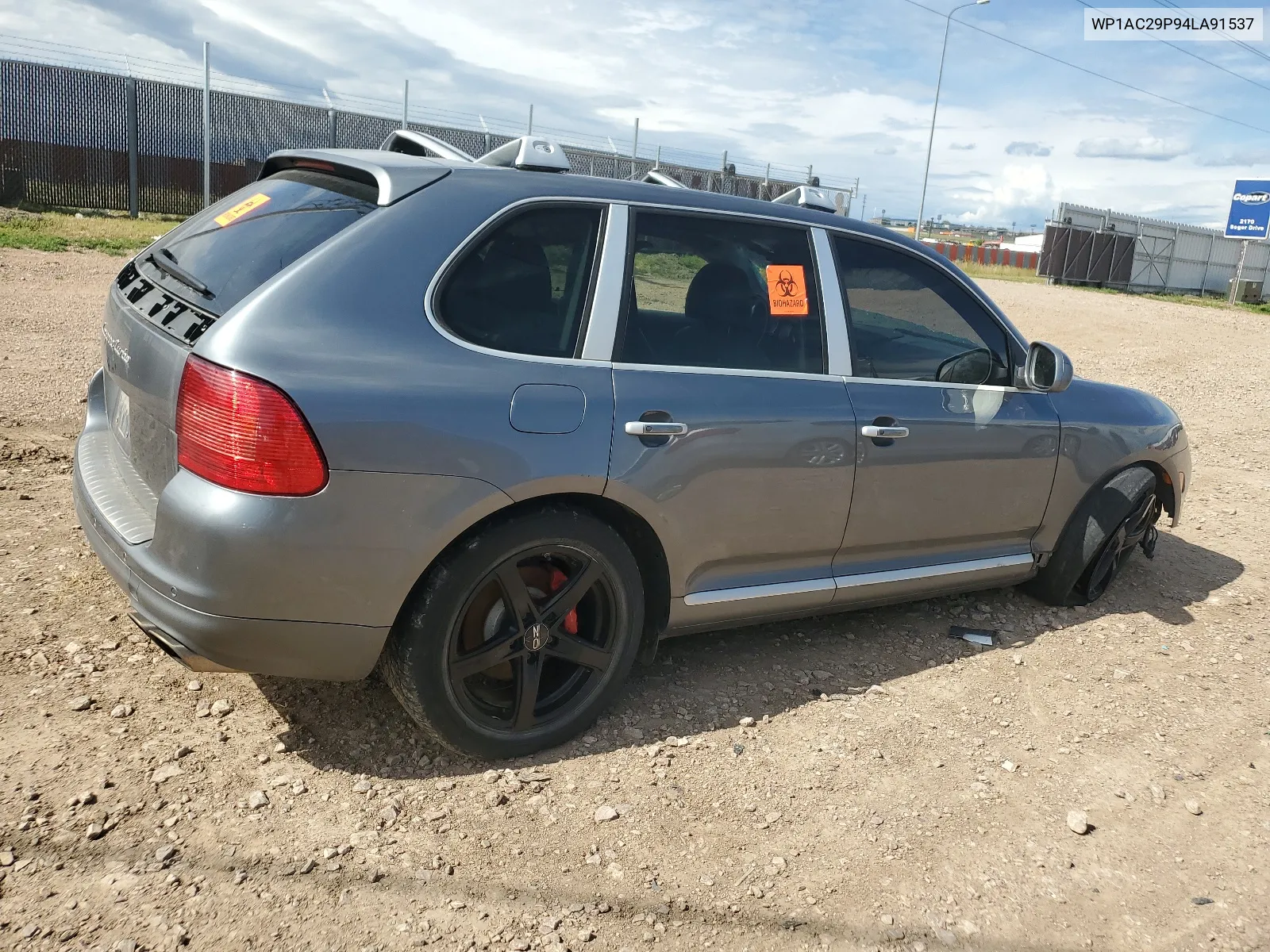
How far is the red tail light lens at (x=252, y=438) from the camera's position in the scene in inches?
100

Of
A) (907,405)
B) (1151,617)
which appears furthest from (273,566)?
(1151,617)

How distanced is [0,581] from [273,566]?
1.98 m

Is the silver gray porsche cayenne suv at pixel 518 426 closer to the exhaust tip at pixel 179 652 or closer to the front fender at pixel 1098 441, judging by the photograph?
the exhaust tip at pixel 179 652

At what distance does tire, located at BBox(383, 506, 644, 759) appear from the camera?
288 centimetres

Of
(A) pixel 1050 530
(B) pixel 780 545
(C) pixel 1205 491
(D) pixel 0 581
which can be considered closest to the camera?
(B) pixel 780 545

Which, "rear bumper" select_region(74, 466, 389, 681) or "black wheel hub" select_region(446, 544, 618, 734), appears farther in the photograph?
"black wheel hub" select_region(446, 544, 618, 734)

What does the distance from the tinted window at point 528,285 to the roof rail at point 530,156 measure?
0.85 ft

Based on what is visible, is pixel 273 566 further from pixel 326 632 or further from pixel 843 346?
pixel 843 346

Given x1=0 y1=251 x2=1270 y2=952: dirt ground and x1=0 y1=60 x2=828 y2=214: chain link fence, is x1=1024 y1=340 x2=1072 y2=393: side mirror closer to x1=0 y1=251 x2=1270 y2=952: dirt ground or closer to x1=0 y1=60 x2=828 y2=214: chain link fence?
x1=0 y1=251 x2=1270 y2=952: dirt ground

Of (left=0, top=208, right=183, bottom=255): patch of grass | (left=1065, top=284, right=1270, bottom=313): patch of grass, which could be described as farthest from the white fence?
(left=0, top=208, right=183, bottom=255): patch of grass

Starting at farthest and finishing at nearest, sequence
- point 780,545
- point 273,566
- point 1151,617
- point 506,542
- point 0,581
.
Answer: point 1151,617
point 0,581
point 780,545
point 506,542
point 273,566

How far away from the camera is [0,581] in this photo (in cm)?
388

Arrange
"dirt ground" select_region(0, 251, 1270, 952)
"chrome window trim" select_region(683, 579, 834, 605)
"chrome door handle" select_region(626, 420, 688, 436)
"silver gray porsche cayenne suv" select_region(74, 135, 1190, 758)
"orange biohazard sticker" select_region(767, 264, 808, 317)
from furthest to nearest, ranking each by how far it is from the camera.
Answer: "orange biohazard sticker" select_region(767, 264, 808, 317) < "chrome window trim" select_region(683, 579, 834, 605) < "chrome door handle" select_region(626, 420, 688, 436) < "silver gray porsche cayenne suv" select_region(74, 135, 1190, 758) < "dirt ground" select_region(0, 251, 1270, 952)

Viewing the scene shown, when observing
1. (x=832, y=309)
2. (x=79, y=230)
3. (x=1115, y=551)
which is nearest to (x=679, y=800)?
(x=832, y=309)
